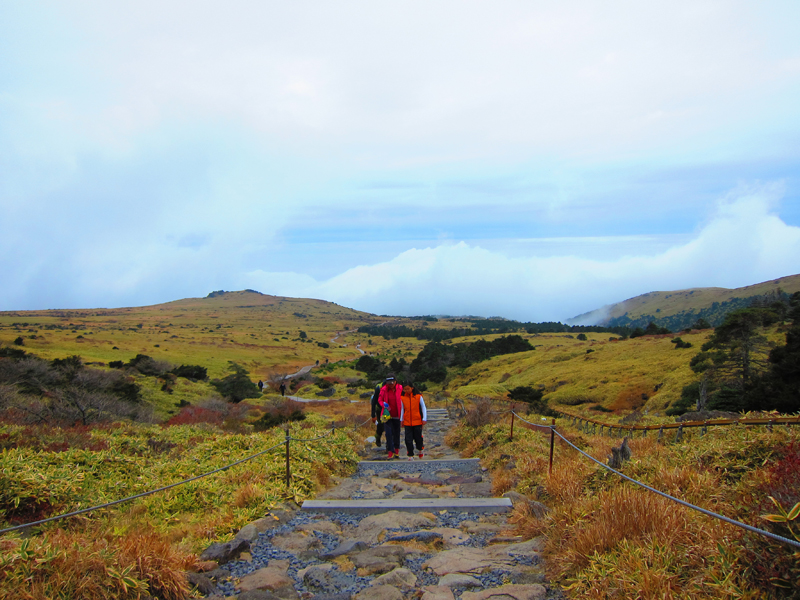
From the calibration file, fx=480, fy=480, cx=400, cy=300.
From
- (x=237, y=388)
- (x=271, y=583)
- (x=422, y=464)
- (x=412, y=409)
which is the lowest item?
(x=237, y=388)

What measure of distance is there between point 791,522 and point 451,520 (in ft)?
13.0

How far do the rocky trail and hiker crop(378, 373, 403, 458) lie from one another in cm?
309

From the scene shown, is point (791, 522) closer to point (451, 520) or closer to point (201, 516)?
point (451, 520)

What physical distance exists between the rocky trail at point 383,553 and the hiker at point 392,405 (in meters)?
3.09

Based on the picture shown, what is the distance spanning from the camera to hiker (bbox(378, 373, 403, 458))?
36.3 feet

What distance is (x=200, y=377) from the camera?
41.4 m

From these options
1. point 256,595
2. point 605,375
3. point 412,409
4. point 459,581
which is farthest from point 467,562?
point 605,375

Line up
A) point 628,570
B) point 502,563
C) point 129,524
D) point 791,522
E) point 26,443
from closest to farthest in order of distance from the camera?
point 791,522 → point 628,570 → point 502,563 → point 129,524 → point 26,443

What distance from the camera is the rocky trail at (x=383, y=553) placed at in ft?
13.9

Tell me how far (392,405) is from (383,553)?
6.09 metres

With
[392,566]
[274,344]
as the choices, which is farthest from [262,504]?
[274,344]

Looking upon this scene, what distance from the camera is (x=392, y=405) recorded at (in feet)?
36.3

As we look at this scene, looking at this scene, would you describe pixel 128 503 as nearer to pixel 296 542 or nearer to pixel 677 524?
pixel 296 542

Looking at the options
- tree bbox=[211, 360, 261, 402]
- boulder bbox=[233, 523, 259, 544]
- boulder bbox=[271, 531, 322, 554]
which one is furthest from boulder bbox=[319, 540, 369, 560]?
tree bbox=[211, 360, 261, 402]
